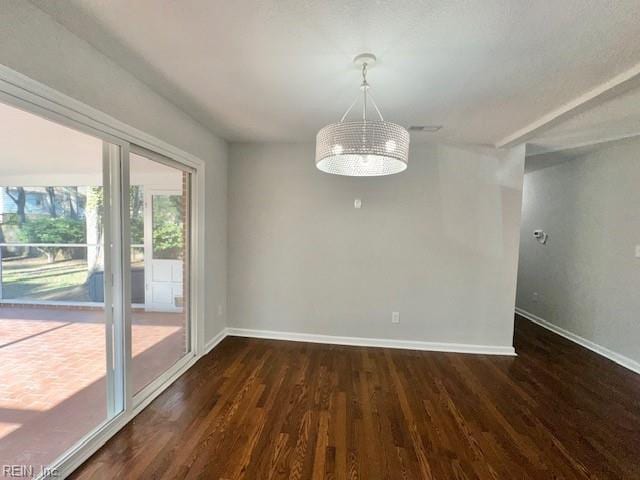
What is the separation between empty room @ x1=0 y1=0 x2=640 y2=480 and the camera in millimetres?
1547

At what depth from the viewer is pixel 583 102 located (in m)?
2.15

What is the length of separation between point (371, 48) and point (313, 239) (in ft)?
7.47

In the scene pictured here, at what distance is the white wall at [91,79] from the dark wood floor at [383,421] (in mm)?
1168

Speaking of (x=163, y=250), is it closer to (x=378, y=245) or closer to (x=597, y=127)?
(x=378, y=245)

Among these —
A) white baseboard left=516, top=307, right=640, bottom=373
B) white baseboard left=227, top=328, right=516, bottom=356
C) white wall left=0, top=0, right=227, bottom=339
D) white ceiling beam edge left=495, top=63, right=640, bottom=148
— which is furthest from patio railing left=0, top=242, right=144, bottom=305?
white baseboard left=516, top=307, right=640, bottom=373

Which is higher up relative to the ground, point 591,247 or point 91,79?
point 91,79

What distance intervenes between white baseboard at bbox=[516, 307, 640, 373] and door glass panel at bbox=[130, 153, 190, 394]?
4712 mm

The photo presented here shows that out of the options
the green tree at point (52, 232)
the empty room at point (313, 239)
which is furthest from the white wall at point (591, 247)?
the green tree at point (52, 232)

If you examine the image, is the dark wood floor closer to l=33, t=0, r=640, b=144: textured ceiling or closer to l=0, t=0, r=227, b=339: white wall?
l=0, t=0, r=227, b=339: white wall

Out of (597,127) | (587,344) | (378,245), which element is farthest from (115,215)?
(587,344)

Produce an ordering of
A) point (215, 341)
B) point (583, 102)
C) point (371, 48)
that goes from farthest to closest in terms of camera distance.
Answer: point (215, 341)
point (583, 102)
point (371, 48)

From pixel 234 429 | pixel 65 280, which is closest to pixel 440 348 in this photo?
pixel 234 429

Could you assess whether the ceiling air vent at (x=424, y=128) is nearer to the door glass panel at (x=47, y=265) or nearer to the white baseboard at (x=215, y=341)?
the door glass panel at (x=47, y=265)

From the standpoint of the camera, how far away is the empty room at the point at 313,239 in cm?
155
